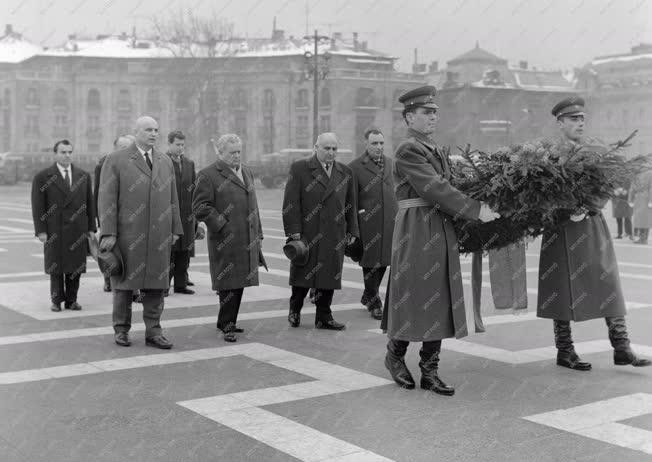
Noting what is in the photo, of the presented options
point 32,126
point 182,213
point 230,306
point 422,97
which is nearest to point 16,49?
point 32,126

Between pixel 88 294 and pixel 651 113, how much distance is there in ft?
258

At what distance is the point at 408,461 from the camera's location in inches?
179

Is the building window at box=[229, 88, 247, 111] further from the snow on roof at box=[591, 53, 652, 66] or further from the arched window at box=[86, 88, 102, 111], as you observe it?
the snow on roof at box=[591, 53, 652, 66]

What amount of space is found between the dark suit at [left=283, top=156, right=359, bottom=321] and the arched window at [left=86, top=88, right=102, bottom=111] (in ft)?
276

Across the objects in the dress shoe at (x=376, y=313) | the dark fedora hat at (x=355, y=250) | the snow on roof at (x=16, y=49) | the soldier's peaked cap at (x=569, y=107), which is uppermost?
the snow on roof at (x=16, y=49)

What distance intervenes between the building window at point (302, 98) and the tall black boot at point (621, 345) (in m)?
78.2

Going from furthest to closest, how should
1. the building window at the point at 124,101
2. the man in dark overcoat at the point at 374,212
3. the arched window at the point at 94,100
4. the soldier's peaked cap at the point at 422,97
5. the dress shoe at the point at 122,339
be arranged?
the building window at the point at 124,101 → the arched window at the point at 94,100 → the man in dark overcoat at the point at 374,212 → the dress shoe at the point at 122,339 → the soldier's peaked cap at the point at 422,97

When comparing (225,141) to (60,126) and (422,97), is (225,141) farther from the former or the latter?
(60,126)

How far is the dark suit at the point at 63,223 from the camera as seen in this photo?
947cm

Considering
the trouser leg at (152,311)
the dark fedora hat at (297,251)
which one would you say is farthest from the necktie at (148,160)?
the dark fedora hat at (297,251)

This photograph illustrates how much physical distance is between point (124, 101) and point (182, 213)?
81396 millimetres

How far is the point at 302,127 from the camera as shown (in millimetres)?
84188

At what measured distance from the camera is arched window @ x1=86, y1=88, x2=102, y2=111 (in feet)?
291

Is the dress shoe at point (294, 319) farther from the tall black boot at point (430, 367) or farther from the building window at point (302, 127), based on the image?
the building window at point (302, 127)
